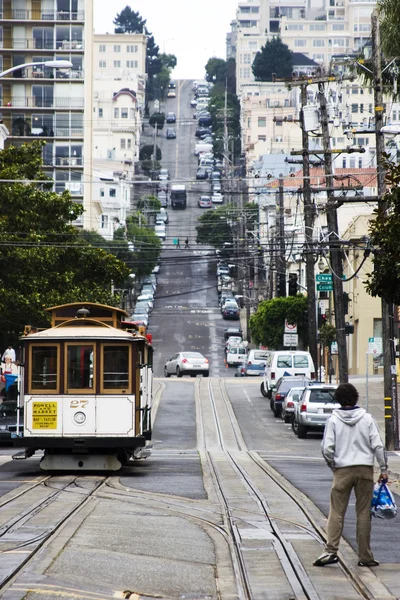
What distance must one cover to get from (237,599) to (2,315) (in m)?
29.5

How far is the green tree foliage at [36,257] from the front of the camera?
127 ft

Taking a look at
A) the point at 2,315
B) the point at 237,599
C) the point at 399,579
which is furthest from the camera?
the point at 2,315

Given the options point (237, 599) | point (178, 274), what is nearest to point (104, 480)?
point (237, 599)

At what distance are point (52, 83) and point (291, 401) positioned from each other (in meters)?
A: 77.6

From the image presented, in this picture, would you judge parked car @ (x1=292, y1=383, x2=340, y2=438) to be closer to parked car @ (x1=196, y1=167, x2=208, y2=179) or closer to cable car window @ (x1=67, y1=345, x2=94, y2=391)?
cable car window @ (x1=67, y1=345, x2=94, y2=391)

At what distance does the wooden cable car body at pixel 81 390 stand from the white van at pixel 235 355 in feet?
191

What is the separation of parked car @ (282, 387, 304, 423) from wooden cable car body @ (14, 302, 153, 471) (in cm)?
1815

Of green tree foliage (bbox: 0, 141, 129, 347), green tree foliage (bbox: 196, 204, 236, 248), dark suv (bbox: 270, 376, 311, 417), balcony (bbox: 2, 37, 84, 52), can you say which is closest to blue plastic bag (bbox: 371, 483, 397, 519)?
green tree foliage (bbox: 0, 141, 129, 347)

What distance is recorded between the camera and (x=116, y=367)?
2130 cm

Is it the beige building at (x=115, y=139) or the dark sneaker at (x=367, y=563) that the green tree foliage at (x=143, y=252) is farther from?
the dark sneaker at (x=367, y=563)

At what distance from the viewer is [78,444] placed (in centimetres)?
2103

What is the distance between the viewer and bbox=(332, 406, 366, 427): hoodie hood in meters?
11.3

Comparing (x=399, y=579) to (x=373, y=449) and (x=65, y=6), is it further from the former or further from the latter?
(x=65, y=6)

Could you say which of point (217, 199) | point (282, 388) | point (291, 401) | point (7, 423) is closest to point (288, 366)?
point (282, 388)
